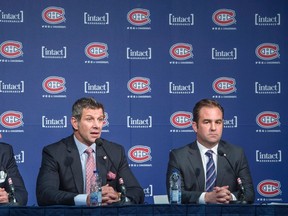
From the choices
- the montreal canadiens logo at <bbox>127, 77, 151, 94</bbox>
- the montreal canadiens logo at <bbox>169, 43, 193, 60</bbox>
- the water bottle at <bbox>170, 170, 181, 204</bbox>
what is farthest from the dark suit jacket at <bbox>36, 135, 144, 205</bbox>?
the montreal canadiens logo at <bbox>169, 43, 193, 60</bbox>

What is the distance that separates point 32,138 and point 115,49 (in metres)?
1.16

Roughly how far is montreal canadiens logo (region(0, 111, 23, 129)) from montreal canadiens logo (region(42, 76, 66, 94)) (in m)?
0.35

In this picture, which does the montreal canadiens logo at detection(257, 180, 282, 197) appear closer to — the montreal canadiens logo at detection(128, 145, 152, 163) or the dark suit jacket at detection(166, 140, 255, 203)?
the montreal canadiens logo at detection(128, 145, 152, 163)

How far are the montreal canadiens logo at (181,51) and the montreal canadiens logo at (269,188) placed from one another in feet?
4.69

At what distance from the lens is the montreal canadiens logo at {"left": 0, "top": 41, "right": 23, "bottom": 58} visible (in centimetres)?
686

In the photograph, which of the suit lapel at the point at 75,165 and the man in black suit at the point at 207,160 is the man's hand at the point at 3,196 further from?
the man in black suit at the point at 207,160

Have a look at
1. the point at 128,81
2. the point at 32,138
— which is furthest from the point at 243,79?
the point at 32,138

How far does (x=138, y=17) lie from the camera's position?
709 cm

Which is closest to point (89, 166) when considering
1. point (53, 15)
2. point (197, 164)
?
point (197, 164)

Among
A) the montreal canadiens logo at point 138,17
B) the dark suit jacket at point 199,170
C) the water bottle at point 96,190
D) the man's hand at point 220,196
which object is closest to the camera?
the water bottle at point 96,190

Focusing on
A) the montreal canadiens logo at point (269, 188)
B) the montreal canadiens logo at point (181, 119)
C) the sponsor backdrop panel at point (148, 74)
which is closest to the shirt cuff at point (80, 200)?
the sponsor backdrop panel at point (148, 74)

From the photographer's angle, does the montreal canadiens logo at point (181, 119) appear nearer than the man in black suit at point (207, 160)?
No

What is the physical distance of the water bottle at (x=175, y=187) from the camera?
4.88 metres

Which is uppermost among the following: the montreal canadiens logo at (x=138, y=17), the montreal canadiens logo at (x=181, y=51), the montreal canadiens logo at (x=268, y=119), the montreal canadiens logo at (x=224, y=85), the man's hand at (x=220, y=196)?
the montreal canadiens logo at (x=138, y=17)
